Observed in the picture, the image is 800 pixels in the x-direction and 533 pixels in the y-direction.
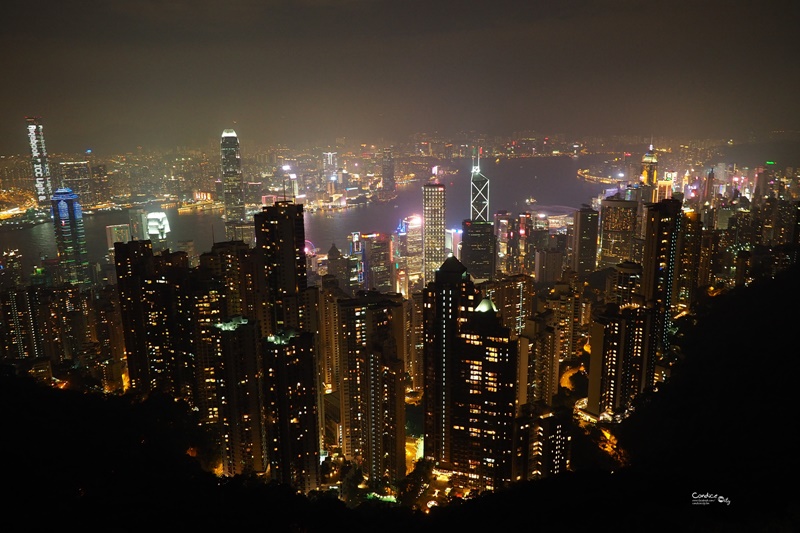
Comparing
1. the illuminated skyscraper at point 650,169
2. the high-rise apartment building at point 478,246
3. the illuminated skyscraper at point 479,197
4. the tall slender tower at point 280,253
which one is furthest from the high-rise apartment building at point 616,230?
the tall slender tower at point 280,253

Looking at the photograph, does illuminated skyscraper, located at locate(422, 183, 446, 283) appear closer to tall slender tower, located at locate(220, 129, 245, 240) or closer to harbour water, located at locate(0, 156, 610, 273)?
harbour water, located at locate(0, 156, 610, 273)

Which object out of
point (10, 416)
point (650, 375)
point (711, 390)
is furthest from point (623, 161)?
point (10, 416)

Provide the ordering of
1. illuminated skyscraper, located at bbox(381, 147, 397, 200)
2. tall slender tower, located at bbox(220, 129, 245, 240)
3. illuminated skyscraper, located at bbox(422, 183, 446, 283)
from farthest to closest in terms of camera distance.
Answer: illuminated skyscraper, located at bbox(381, 147, 397, 200)
tall slender tower, located at bbox(220, 129, 245, 240)
illuminated skyscraper, located at bbox(422, 183, 446, 283)

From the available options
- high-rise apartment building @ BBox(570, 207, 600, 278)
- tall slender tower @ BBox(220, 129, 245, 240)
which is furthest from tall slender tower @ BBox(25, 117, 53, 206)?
high-rise apartment building @ BBox(570, 207, 600, 278)

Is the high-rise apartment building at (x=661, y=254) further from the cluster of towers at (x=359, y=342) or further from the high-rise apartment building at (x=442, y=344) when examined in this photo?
the high-rise apartment building at (x=442, y=344)

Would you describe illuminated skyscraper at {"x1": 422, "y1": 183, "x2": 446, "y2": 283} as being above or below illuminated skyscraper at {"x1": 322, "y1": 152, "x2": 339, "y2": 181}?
below

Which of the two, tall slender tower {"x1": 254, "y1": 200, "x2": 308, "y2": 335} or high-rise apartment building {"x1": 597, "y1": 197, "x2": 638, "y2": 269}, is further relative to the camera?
high-rise apartment building {"x1": 597, "y1": 197, "x2": 638, "y2": 269}
